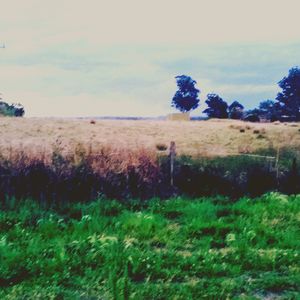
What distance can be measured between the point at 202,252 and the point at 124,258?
3.79ft

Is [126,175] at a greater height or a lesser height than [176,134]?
lesser

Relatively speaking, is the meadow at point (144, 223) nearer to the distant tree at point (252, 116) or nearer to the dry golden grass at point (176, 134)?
the dry golden grass at point (176, 134)

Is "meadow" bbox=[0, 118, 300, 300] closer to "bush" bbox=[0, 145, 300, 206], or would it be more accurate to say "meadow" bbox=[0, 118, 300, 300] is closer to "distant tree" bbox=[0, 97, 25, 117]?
"bush" bbox=[0, 145, 300, 206]

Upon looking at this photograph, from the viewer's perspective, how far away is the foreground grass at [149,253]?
215 inches

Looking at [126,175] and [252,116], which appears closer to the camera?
[126,175]

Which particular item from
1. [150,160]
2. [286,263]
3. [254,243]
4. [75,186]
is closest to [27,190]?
[75,186]

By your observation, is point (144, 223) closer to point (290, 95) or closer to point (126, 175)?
point (126, 175)

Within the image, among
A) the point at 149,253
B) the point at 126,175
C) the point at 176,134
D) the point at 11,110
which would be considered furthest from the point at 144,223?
the point at 11,110

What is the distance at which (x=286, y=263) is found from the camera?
6668 millimetres

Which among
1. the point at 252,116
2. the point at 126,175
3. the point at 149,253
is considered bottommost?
the point at 149,253

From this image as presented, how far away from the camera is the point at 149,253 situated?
6.68 m

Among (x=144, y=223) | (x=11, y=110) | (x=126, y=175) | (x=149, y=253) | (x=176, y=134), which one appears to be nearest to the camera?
(x=149, y=253)

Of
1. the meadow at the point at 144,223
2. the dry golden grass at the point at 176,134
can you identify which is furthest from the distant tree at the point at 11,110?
the meadow at the point at 144,223

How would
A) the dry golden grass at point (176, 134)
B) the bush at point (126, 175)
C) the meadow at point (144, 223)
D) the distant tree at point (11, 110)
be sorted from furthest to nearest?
1. the distant tree at point (11, 110)
2. the dry golden grass at point (176, 134)
3. the bush at point (126, 175)
4. the meadow at point (144, 223)
